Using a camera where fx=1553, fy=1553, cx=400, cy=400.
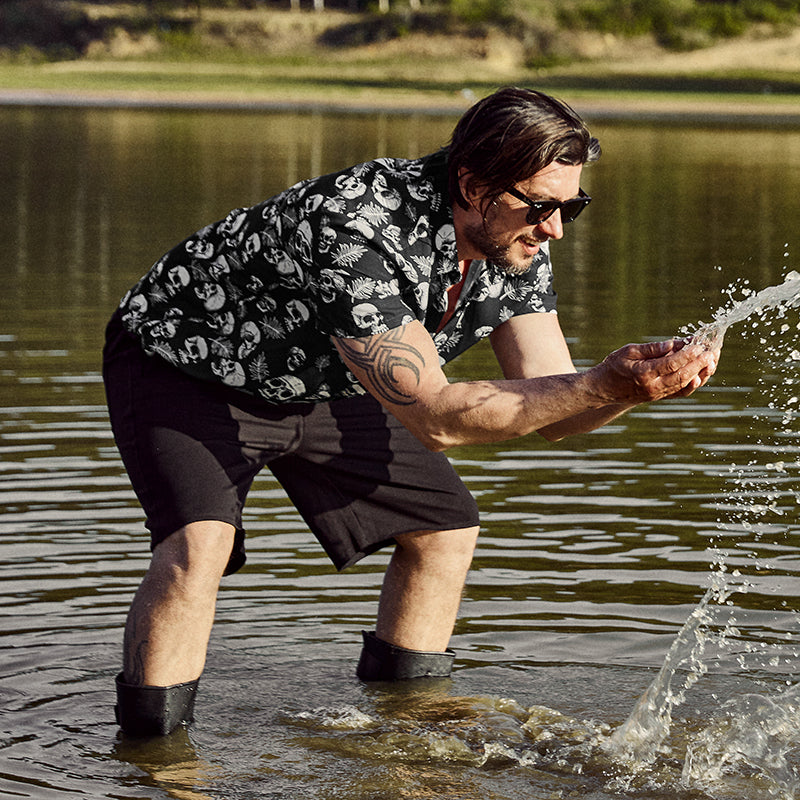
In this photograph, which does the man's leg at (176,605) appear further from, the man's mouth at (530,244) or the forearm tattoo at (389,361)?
the man's mouth at (530,244)

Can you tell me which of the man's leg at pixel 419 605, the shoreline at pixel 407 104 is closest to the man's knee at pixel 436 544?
the man's leg at pixel 419 605

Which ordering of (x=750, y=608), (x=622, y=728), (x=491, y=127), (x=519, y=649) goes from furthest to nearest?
(x=750, y=608)
(x=519, y=649)
(x=622, y=728)
(x=491, y=127)

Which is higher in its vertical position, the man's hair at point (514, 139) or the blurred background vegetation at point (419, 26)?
the man's hair at point (514, 139)

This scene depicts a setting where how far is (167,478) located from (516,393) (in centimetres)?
102

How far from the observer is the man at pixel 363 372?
380 cm

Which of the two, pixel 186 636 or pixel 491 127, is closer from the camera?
pixel 491 127

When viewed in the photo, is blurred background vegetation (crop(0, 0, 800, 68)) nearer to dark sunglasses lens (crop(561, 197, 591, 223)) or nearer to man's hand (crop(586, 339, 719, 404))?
dark sunglasses lens (crop(561, 197, 591, 223))

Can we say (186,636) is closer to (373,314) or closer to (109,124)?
(373,314)

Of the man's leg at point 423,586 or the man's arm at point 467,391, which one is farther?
the man's leg at point 423,586

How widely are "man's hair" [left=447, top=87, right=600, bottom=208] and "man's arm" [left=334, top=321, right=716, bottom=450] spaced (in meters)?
0.42

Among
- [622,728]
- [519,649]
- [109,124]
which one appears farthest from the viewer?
[109,124]

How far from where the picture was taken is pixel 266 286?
4105mm

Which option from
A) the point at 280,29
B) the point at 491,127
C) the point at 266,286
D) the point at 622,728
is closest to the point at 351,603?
the point at 622,728

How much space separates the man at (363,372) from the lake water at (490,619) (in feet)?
0.84
